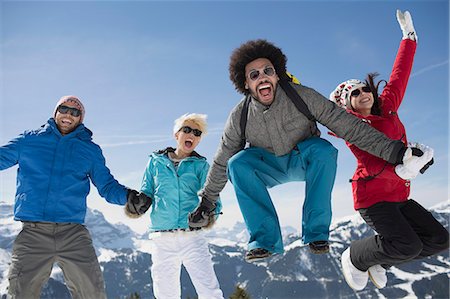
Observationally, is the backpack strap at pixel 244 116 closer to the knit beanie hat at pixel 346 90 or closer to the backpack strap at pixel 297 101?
the backpack strap at pixel 297 101

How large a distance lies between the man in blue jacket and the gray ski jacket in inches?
59.2

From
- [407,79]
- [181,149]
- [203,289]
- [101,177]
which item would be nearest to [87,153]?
[101,177]

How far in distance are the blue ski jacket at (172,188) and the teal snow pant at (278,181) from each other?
1095mm

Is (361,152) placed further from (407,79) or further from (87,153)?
(87,153)

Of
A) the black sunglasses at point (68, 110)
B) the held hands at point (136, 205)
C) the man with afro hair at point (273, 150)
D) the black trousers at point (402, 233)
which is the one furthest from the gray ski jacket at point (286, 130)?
the black sunglasses at point (68, 110)

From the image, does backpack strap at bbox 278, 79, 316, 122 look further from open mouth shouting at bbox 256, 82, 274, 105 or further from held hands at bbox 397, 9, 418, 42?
held hands at bbox 397, 9, 418, 42

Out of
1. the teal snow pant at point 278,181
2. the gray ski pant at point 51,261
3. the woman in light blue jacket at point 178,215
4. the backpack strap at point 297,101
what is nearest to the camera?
the teal snow pant at point 278,181

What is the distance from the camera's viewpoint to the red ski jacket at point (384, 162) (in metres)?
5.47

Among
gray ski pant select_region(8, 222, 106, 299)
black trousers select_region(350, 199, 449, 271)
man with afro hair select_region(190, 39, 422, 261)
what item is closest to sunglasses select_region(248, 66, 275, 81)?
man with afro hair select_region(190, 39, 422, 261)

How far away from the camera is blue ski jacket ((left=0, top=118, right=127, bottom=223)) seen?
17.6ft

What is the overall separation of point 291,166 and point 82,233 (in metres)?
2.92

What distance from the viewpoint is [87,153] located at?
5918mm

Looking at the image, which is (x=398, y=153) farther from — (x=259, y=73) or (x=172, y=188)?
(x=172, y=188)

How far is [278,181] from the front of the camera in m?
5.29
